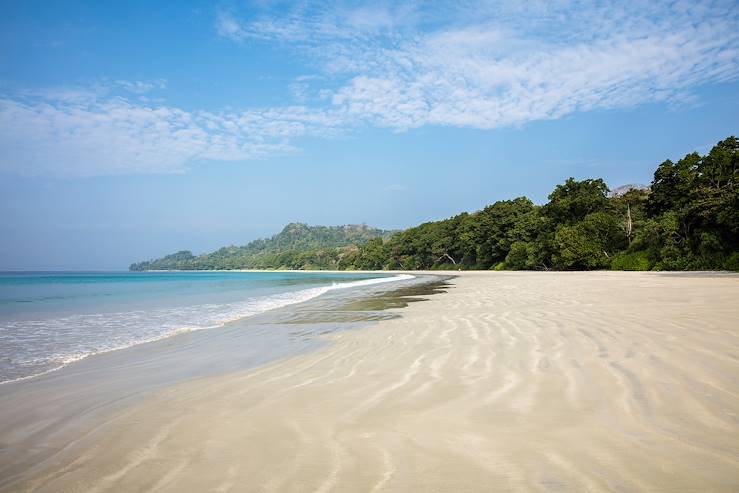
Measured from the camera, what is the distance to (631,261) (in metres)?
38.7

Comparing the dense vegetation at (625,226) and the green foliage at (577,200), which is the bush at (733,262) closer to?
the dense vegetation at (625,226)

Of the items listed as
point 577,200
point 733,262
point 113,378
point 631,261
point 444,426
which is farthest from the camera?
point 577,200

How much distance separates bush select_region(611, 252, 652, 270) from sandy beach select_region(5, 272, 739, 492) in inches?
1401

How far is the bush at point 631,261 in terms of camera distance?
36.7 metres

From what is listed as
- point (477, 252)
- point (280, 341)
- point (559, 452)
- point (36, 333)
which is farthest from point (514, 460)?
point (477, 252)

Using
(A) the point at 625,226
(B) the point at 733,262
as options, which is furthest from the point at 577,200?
(B) the point at 733,262

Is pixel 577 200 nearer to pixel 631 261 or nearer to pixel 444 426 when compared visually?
pixel 631 261

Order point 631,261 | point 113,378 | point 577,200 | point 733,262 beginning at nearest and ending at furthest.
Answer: point 113,378 → point 733,262 → point 631,261 → point 577,200

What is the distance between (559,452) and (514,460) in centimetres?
32

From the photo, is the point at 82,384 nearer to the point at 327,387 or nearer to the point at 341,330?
the point at 327,387

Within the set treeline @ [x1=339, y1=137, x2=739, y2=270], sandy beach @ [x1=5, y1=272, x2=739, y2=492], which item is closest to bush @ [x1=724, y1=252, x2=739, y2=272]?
treeline @ [x1=339, y1=137, x2=739, y2=270]

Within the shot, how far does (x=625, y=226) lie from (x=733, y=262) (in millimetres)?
19639

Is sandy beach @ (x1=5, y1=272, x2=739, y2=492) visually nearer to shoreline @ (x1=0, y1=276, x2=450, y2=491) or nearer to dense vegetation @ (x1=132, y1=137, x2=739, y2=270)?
shoreline @ (x1=0, y1=276, x2=450, y2=491)

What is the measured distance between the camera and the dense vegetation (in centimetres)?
3044
